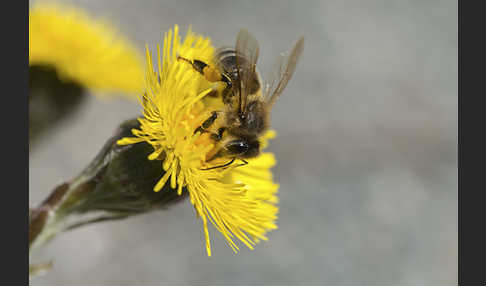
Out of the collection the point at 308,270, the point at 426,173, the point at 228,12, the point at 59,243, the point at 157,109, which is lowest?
the point at 308,270

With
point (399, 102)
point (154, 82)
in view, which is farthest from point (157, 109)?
point (399, 102)

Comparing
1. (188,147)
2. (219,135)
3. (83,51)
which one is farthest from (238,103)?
(83,51)

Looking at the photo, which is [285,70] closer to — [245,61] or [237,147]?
[245,61]

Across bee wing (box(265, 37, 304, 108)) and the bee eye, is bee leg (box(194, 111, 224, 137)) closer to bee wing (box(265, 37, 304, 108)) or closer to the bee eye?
the bee eye

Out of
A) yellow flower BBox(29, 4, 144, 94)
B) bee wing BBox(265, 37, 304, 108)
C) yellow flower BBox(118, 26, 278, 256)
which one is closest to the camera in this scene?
yellow flower BBox(118, 26, 278, 256)

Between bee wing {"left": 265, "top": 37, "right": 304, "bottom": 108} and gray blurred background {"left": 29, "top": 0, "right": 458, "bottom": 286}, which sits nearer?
bee wing {"left": 265, "top": 37, "right": 304, "bottom": 108}

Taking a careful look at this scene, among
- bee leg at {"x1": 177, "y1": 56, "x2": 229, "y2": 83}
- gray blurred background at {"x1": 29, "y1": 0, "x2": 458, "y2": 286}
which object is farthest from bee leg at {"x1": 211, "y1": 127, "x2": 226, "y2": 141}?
gray blurred background at {"x1": 29, "y1": 0, "x2": 458, "y2": 286}

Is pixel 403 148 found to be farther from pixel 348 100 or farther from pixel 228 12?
pixel 228 12
